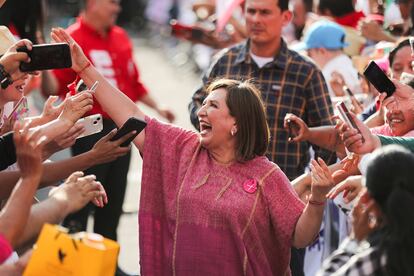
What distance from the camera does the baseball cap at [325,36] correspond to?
10.1 m

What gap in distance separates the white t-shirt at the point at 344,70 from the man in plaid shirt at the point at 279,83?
60.9 inches

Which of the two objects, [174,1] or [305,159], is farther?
[174,1]

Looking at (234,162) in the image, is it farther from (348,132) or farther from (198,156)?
(348,132)

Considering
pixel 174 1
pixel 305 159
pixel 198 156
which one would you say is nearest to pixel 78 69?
pixel 198 156

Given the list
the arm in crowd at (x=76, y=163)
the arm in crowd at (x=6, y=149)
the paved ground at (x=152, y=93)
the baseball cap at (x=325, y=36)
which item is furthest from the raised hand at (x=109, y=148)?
the baseball cap at (x=325, y=36)

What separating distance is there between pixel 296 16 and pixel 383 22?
253 cm

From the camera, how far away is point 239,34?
11.5 meters

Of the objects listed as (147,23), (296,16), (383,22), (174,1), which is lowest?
(147,23)

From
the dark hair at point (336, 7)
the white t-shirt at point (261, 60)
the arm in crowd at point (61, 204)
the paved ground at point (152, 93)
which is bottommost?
the paved ground at point (152, 93)

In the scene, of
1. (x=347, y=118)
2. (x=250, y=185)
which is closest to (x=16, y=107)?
(x=250, y=185)

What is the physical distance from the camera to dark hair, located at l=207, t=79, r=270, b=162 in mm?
6391

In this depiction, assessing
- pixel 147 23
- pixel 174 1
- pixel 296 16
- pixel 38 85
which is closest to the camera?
pixel 38 85

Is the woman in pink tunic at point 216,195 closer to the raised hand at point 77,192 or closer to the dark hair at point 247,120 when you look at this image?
the dark hair at point 247,120

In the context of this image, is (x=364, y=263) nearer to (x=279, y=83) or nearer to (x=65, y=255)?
(x=65, y=255)
